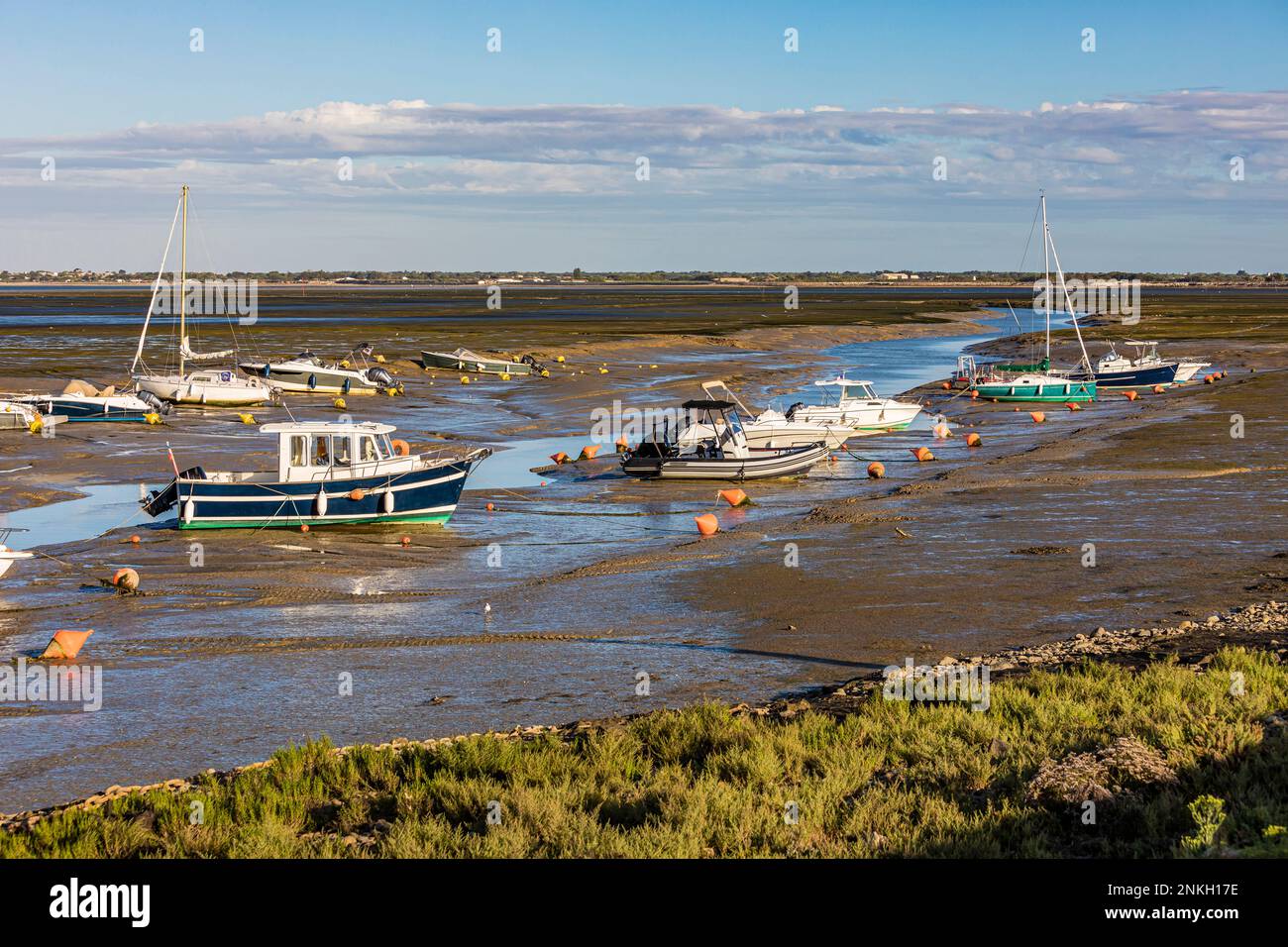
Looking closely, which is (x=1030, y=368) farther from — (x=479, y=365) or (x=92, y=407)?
(x=92, y=407)

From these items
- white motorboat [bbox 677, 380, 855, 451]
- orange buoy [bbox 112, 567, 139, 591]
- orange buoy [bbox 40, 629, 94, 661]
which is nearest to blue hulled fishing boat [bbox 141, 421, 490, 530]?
orange buoy [bbox 112, 567, 139, 591]

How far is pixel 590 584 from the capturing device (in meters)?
24.4

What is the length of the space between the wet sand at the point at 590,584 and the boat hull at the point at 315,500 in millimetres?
499

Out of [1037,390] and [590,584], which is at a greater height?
[1037,390]

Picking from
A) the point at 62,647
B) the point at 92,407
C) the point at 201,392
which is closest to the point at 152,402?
the point at 92,407

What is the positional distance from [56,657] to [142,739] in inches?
168

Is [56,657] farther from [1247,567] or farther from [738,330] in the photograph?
[738,330]

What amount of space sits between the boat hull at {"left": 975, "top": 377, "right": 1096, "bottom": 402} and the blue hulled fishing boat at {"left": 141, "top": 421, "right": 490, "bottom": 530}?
3364 cm

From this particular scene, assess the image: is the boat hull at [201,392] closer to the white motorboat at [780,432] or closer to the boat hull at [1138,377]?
the white motorboat at [780,432]

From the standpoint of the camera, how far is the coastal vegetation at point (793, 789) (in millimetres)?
10945

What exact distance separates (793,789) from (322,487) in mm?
19465

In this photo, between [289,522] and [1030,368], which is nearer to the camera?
[289,522]

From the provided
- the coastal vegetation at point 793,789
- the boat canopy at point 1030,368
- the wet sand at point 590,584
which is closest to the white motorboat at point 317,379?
the wet sand at point 590,584
